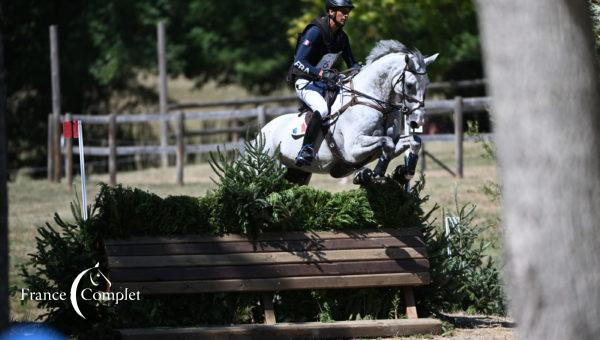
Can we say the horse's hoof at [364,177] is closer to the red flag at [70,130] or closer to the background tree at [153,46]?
the red flag at [70,130]

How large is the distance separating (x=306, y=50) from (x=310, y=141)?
0.94m

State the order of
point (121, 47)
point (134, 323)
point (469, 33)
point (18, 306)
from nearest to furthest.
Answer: point (134, 323) → point (18, 306) → point (469, 33) → point (121, 47)

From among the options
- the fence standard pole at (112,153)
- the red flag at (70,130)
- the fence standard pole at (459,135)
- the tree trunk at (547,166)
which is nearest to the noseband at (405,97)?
the red flag at (70,130)

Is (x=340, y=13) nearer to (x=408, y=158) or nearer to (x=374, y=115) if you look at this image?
(x=374, y=115)

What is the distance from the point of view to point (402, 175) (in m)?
9.73

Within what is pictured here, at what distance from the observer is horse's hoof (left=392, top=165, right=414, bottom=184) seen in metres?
9.66

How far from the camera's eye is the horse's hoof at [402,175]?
9.66 meters

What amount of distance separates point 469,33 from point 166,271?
886 inches

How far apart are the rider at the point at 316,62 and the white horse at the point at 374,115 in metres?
0.18

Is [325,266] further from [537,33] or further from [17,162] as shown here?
[17,162]

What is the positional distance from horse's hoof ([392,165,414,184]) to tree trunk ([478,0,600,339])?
581 cm

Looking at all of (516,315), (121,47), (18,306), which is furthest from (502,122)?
(121,47)

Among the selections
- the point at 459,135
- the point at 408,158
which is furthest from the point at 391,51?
the point at 459,135

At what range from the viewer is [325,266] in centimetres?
875
